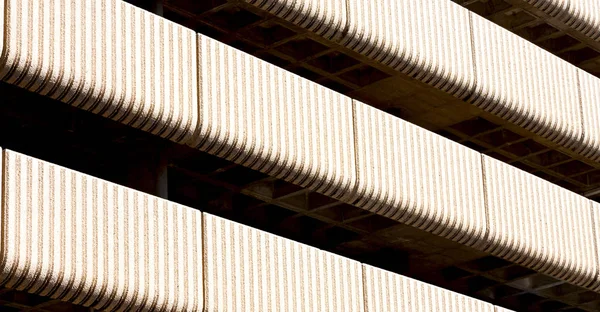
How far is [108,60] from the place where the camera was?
2389 cm

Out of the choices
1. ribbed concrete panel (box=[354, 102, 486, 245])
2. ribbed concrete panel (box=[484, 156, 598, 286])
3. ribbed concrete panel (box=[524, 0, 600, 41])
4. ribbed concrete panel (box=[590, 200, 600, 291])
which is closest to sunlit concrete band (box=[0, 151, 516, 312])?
ribbed concrete panel (box=[354, 102, 486, 245])

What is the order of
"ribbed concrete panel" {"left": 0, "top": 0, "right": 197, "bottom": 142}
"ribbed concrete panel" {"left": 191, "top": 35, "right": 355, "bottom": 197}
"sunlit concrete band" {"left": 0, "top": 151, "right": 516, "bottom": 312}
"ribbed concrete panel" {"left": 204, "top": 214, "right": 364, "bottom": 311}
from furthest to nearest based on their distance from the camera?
"ribbed concrete panel" {"left": 191, "top": 35, "right": 355, "bottom": 197} → "ribbed concrete panel" {"left": 204, "top": 214, "right": 364, "bottom": 311} → "ribbed concrete panel" {"left": 0, "top": 0, "right": 197, "bottom": 142} → "sunlit concrete band" {"left": 0, "top": 151, "right": 516, "bottom": 312}

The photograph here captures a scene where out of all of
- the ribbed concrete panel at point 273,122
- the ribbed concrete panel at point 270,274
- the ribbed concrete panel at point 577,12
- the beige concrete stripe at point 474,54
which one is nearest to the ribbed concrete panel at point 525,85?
the beige concrete stripe at point 474,54

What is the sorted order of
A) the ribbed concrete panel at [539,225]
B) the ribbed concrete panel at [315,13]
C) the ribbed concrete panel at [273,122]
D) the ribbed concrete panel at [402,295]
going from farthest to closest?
the ribbed concrete panel at [539,225] < the ribbed concrete panel at [402,295] < the ribbed concrete panel at [315,13] < the ribbed concrete panel at [273,122]

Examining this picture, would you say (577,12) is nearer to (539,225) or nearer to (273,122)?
(539,225)

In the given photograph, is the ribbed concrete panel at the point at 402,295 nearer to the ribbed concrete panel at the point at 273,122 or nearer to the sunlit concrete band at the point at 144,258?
the sunlit concrete band at the point at 144,258

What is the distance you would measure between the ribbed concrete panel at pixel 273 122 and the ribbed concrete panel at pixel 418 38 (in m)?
1.47

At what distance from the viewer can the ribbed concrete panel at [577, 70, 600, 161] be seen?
33469 mm

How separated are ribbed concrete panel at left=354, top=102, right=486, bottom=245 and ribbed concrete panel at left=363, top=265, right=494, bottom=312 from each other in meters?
1.30

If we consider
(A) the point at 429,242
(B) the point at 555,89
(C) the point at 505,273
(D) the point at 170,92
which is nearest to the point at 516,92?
(B) the point at 555,89

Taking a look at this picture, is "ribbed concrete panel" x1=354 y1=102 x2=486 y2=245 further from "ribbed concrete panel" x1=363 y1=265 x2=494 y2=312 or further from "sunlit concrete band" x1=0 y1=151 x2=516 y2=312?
"sunlit concrete band" x1=0 y1=151 x2=516 y2=312

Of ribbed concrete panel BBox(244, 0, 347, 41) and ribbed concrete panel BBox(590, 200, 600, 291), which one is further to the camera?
ribbed concrete panel BBox(590, 200, 600, 291)

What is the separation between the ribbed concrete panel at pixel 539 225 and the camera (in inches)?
1214

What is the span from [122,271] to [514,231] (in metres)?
10.4
